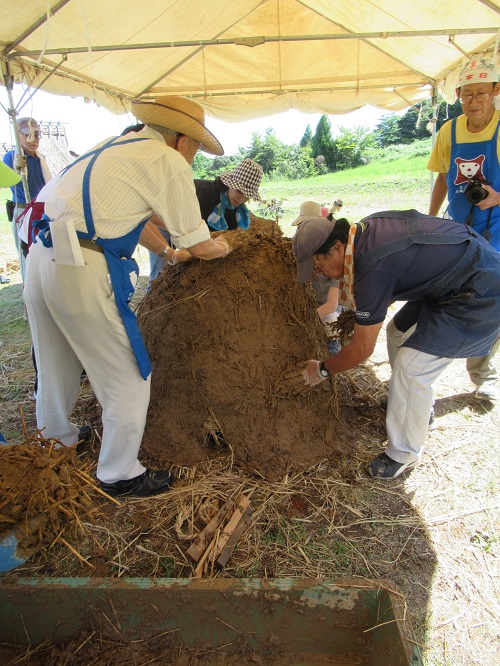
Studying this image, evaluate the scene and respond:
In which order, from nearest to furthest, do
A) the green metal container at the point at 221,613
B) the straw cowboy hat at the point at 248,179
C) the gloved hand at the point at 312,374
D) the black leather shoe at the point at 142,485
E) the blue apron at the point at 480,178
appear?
the green metal container at the point at 221,613 < the black leather shoe at the point at 142,485 < the gloved hand at the point at 312,374 < the blue apron at the point at 480,178 < the straw cowboy hat at the point at 248,179

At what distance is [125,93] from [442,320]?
22.5 ft

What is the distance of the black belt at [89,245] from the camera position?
82.6 inches

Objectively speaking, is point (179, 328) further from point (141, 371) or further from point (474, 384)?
point (474, 384)

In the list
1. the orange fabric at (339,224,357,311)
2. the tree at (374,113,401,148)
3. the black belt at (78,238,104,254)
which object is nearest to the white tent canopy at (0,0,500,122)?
the black belt at (78,238,104,254)

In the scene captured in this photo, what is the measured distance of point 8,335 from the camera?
19.5ft

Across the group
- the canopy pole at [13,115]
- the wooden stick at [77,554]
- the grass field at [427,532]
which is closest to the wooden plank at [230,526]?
the grass field at [427,532]

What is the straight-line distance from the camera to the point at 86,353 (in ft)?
7.50

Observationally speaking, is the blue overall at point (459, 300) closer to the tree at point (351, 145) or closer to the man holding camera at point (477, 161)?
the man holding camera at point (477, 161)

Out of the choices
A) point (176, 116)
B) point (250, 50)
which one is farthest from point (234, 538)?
point (250, 50)

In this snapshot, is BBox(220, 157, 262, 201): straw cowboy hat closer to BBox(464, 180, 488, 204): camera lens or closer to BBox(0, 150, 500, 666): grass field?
BBox(464, 180, 488, 204): camera lens

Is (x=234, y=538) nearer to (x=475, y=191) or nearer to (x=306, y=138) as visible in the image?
(x=475, y=191)

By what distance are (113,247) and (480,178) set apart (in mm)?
3010

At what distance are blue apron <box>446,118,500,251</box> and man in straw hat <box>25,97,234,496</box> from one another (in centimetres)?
226

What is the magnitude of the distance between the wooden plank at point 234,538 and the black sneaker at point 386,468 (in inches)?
36.1
